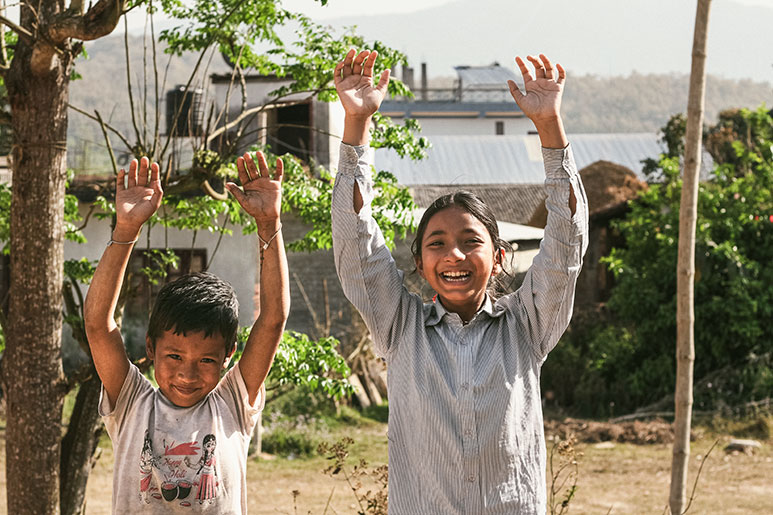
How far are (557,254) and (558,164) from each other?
0.20 meters

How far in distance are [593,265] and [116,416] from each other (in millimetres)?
13526

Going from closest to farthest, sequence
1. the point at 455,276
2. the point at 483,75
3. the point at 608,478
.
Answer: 1. the point at 455,276
2. the point at 608,478
3. the point at 483,75

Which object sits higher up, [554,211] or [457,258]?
[554,211]

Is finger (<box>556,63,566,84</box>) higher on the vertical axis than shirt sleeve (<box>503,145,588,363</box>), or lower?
higher

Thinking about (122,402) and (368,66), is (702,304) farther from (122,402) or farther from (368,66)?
(122,402)

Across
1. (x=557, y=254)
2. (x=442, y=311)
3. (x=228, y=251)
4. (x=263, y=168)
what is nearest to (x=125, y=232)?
(x=263, y=168)

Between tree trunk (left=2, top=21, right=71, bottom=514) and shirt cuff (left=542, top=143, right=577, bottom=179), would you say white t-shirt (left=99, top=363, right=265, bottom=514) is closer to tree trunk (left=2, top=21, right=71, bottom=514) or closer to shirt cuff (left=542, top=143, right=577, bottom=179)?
shirt cuff (left=542, top=143, right=577, bottom=179)

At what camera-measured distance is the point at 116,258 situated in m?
2.25

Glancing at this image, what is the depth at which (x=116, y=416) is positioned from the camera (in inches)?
90.7

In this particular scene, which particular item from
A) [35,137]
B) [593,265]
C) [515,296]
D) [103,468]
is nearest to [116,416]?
[515,296]

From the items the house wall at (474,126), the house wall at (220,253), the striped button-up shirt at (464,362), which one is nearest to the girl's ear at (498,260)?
the striped button-up shirt at (464,362)

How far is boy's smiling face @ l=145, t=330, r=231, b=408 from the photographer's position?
A: 229 cm

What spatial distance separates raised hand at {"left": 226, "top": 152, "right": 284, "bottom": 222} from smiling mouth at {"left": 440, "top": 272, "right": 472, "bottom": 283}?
0.44m

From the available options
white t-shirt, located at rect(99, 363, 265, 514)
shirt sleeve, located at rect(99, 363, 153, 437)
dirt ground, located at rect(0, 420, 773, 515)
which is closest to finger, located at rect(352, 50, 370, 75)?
white t-shirt, located at rect(99, 363, 265, 514)
